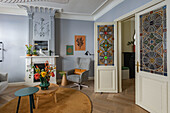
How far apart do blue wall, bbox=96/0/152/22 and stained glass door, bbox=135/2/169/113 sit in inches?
11.2

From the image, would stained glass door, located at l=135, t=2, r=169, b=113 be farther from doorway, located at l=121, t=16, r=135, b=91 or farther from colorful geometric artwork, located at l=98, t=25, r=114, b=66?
doorway, located at l=121, t=16, r=135, b=91

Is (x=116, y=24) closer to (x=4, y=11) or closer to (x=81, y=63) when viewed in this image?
(x=81, y=63)

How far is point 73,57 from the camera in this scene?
483 cm

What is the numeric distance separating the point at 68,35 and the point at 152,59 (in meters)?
3.54

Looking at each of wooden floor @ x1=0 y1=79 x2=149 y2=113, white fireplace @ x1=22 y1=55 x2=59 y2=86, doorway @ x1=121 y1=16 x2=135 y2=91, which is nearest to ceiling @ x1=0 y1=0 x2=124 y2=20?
doorway @ x1=121 y1=16 x2=135 y2=91

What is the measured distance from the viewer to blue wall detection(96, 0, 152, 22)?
8.34 ft

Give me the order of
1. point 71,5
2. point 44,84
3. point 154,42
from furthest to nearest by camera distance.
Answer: point 71,5, point 44,84, point 154,42

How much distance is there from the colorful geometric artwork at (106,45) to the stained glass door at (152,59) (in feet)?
2.93

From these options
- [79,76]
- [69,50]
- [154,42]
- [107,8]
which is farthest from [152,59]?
[69,50]

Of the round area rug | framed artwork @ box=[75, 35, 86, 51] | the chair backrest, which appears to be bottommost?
the round area rug

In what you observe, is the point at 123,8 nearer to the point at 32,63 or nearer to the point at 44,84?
the point at 44,84

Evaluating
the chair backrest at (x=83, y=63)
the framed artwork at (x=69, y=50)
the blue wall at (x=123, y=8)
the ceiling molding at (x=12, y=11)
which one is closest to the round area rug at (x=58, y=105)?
the chair backrest at (x=83, y=63)

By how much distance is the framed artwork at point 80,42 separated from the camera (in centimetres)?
485

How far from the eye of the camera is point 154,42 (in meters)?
2.13
